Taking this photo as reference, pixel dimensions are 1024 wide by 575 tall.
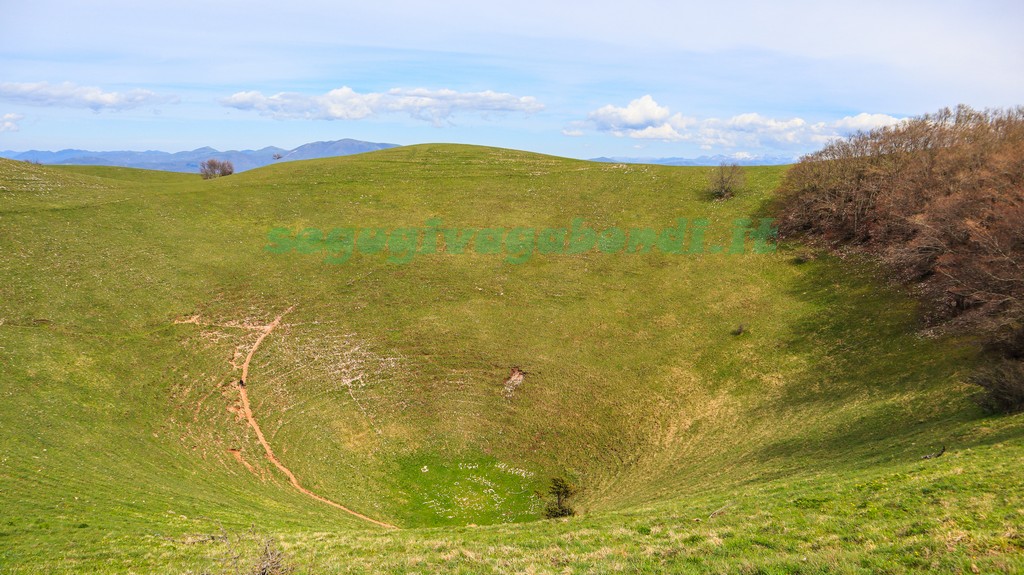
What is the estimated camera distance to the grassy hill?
16.4 meters

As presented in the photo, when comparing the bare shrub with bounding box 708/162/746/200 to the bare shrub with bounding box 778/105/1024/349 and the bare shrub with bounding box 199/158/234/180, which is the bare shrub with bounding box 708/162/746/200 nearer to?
the bare shrub with bounding box 778/105/1024/349

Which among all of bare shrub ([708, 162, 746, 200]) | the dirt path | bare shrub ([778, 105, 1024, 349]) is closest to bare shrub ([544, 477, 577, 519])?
the dirt path

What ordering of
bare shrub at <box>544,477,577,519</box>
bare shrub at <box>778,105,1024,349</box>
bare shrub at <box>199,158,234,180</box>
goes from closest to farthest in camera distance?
bare shrub at <box>544,477,577,519</box>
bare shrub at <box>778,105,1024,349</box>
bare shrub at <box>199,158,234,180</box>

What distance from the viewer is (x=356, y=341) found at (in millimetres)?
45281

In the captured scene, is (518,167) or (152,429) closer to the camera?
(152,429)

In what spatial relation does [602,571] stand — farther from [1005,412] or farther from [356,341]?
[356,341]

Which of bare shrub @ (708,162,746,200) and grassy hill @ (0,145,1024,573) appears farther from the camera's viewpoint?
bare shrub @ (708,162,746,200)

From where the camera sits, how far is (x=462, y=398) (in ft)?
133

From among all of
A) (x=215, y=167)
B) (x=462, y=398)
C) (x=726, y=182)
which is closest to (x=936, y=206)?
(x=726, y=182)

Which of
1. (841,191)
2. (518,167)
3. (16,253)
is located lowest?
(16,253)

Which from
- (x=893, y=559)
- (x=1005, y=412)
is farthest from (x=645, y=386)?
(x=893, y=559)

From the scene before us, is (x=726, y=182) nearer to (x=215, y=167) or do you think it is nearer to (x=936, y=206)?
(x=936, y=206)

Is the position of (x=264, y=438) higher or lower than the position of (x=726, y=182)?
lower

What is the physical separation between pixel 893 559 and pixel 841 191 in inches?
2274
